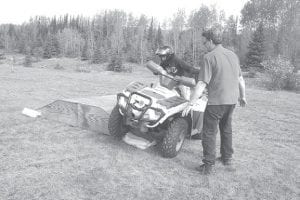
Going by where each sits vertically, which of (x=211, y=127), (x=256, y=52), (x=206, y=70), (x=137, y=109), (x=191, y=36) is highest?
(x=191, y=36)

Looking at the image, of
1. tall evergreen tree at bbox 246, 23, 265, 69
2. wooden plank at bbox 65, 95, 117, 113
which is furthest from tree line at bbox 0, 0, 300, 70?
wooden plank at bbox 65, 95, 117, 113

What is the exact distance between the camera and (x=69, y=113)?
598cm

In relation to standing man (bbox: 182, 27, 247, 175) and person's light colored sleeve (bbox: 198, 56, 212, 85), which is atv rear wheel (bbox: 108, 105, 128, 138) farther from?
person's light colored sleeve (bbox: 198, 56, 212, 85)

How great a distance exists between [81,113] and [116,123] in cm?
144

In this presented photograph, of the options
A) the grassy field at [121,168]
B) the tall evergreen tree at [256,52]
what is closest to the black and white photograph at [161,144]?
the grassy field at [121,168]

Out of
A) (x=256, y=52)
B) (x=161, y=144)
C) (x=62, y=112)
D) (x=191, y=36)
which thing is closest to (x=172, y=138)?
(x=161, y=144)

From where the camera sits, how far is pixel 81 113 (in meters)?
5.75

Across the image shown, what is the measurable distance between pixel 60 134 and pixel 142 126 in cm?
189

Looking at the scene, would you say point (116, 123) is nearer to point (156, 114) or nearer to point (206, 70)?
point (156, 114)

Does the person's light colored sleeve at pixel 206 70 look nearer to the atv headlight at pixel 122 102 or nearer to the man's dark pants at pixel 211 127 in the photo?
the man's dark pants at pixel 211 127

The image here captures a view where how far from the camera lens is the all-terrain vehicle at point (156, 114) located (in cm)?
412

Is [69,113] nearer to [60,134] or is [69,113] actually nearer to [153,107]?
[60,134]

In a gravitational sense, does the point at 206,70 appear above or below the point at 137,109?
above

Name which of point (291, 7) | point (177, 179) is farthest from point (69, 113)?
point (291, 7)
